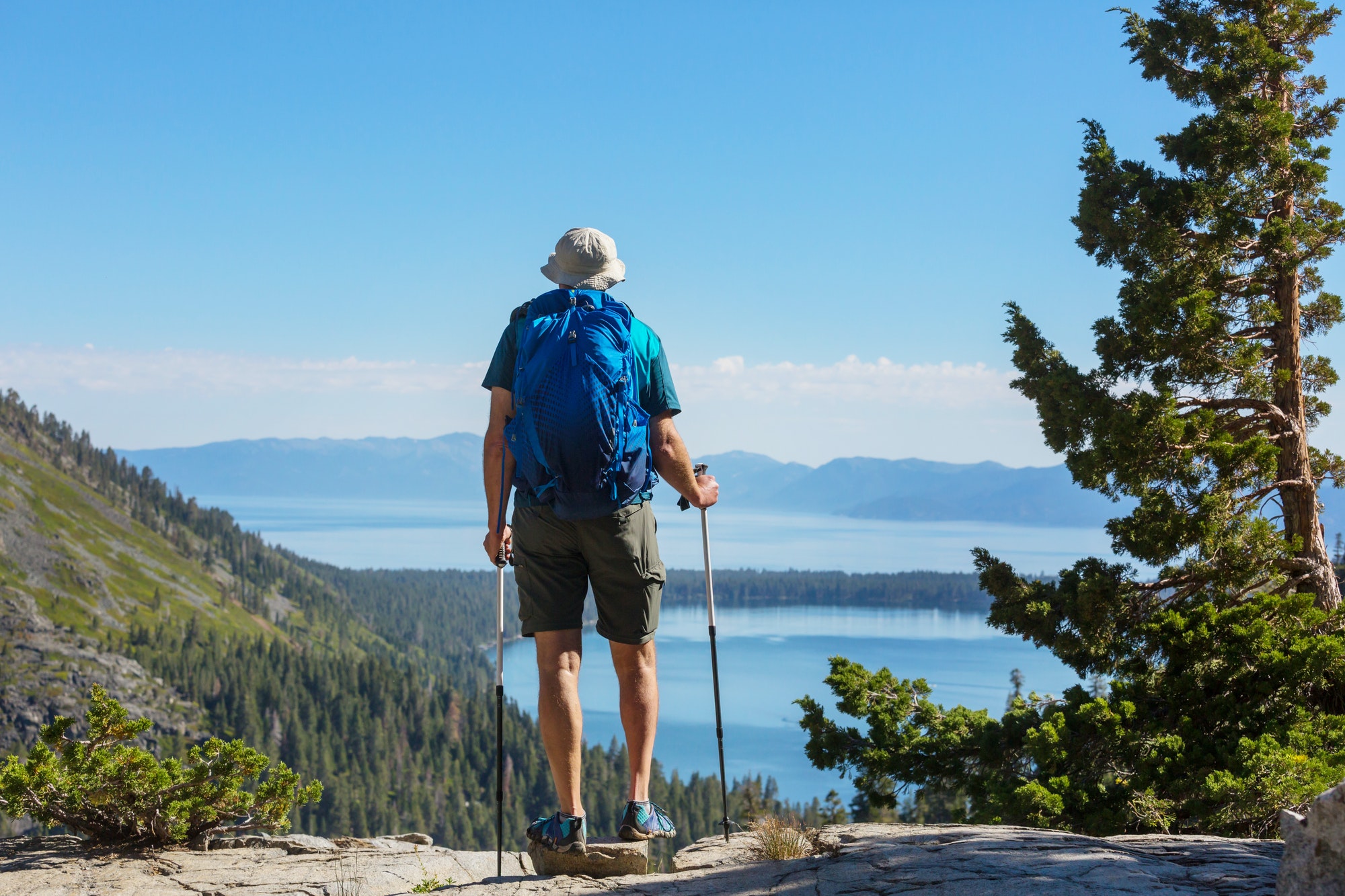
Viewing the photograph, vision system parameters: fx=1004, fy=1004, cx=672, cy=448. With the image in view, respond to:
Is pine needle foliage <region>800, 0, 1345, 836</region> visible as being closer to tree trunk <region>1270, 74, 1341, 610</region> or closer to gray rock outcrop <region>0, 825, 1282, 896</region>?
tree trunk <region>1270, 74, 1341, 610</region>

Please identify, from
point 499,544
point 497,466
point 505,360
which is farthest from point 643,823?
point 505,360

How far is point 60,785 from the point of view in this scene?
15.3 ft

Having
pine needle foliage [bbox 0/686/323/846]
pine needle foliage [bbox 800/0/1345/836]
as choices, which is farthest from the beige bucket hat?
pine needle foliage [bbox 800/0/1345/836]

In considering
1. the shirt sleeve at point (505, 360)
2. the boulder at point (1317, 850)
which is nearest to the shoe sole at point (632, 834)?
the shirt sleeve at point (505, 360)

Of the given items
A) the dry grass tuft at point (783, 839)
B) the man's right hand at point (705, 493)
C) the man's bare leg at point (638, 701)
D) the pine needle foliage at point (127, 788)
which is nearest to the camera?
the man's bare leg at point (638, 701)

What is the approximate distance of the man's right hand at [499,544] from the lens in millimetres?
4023

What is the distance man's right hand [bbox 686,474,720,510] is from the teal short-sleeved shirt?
29 cm

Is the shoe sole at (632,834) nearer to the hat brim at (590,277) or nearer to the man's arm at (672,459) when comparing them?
the man's arm at (672,459)

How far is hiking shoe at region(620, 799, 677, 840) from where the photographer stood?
13.4 ft

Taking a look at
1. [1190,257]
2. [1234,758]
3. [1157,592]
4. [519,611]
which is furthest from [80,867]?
[1190,257]

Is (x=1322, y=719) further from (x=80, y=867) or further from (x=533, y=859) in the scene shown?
(x=80, y=867)

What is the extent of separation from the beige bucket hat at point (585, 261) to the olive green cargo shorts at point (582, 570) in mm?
960

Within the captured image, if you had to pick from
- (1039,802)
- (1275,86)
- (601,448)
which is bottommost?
(1039,802)

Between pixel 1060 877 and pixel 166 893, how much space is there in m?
3.44
